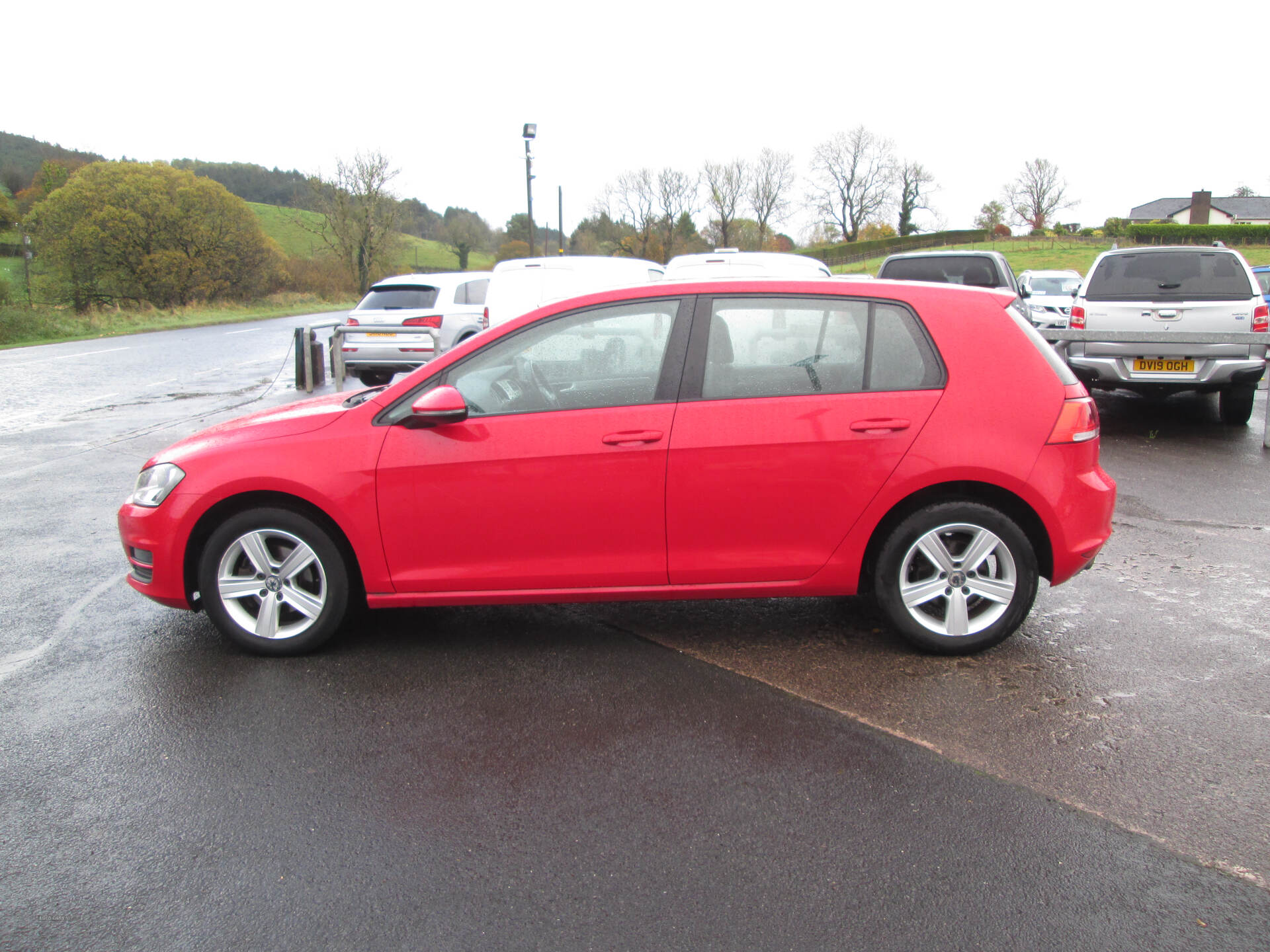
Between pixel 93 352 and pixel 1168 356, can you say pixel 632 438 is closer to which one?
pixel 1168 356

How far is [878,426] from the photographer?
4043 mm

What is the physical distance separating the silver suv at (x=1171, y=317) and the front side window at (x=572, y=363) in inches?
286

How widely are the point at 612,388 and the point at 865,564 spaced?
4.63 ft

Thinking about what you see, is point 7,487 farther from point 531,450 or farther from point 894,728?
point 894,728

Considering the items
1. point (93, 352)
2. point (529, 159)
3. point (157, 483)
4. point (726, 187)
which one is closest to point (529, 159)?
point (529, 159)

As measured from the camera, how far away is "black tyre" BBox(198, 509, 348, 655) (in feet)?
13.7

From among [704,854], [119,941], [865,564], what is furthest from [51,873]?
[865,564]

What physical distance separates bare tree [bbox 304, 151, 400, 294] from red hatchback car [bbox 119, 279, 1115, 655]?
67309 millimetres

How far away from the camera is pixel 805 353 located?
4160mm

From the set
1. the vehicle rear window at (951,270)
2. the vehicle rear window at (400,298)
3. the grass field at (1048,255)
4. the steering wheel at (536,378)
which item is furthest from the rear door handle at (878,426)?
the grass field at (1048,255)

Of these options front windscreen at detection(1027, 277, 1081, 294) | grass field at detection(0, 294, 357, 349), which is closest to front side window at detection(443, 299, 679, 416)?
front windscreen at detection(1027, 277, 1081, 294)

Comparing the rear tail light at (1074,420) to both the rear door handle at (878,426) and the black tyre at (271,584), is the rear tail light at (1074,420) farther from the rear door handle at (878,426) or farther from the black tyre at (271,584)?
the black tyre at (271,584)

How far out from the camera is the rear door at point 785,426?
4.03m

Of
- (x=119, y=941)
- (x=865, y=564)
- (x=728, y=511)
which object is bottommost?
(x=119, y=941)
